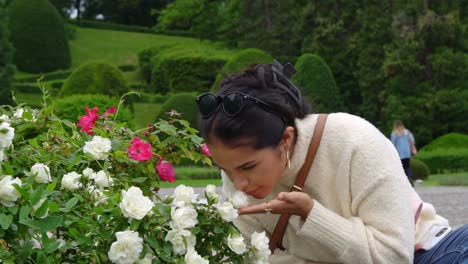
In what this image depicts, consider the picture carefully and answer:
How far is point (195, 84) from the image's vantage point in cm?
3102

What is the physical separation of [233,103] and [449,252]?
741 millimetres

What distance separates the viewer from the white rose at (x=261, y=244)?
2494mm

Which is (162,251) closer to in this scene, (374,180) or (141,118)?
(374,180)

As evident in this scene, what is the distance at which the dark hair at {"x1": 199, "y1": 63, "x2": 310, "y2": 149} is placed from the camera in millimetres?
2365

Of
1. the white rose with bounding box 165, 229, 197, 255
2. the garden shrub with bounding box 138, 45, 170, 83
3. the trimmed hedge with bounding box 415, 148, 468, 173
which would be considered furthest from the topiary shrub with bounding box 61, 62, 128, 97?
the white rose with bounding box 165, 229, 197, 255

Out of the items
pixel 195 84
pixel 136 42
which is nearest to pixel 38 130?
pixel 195 84

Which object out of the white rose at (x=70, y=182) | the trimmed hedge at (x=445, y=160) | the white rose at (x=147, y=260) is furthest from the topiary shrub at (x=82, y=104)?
the white rose at (x=147, y=260)

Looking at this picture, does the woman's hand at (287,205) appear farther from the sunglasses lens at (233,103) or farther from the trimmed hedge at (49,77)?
the trimmed hedge at (49,77)

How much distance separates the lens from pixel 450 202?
1198cm

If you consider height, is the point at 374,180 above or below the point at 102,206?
above

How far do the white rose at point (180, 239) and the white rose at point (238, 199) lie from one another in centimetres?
15

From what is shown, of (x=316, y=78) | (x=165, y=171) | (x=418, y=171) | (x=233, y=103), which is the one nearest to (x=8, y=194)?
(x=233, y=103)

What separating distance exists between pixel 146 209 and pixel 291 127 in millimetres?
469

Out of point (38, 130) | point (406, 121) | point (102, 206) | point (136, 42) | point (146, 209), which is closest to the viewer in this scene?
point (146, 209)
